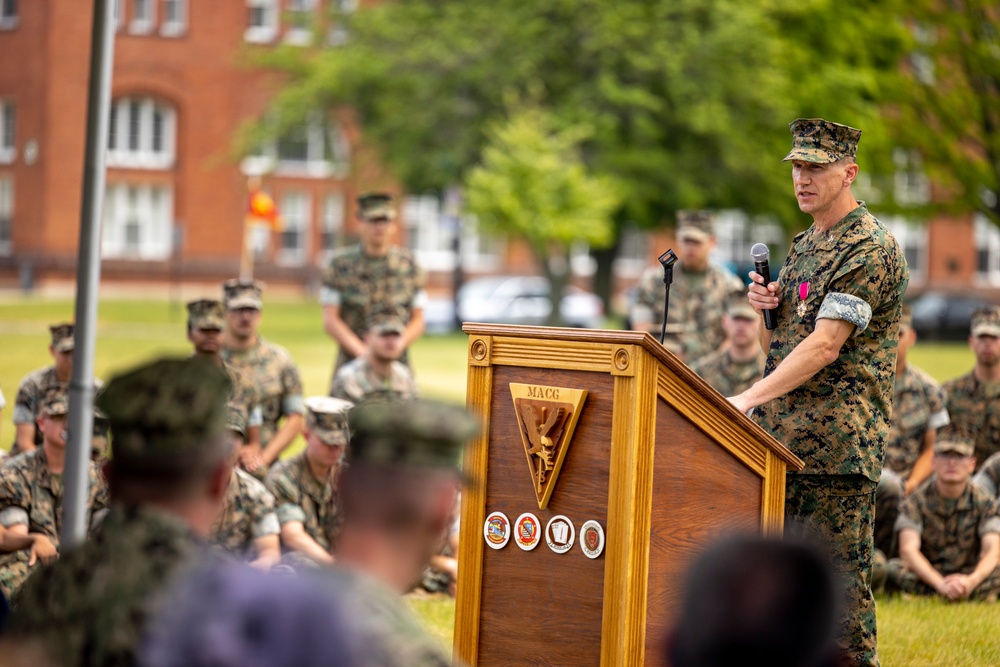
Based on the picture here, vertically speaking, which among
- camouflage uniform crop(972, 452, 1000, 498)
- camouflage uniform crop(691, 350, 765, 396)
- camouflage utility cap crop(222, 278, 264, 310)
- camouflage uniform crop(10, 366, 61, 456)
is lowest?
camouflage uniform crop(972, 452, 1000, 498)

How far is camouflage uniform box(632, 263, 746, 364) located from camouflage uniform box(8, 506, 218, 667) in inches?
323

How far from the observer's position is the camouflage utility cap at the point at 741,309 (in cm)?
969

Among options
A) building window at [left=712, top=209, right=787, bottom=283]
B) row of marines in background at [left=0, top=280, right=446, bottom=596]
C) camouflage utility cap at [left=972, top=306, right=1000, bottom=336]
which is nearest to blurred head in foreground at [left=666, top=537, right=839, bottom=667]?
row of marines in background at [left=0, top=280, right=446, bottom=596]

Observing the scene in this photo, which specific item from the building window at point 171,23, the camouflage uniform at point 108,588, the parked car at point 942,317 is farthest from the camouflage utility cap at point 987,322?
the building window at point 171,23

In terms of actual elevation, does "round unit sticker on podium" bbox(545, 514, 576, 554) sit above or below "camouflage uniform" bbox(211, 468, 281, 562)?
above

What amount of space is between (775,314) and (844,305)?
1.29 ft

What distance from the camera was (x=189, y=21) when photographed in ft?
166

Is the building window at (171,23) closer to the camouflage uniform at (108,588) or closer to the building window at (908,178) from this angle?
the building window at (908,178)

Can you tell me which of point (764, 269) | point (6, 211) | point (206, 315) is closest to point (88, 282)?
point (764, 269)

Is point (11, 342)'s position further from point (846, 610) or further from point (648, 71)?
point (846, 610)

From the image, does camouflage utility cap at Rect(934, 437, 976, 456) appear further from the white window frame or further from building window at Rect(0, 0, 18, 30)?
building window at Rect(0, 0, 18, 30)

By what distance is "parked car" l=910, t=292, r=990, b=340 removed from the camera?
124 ft

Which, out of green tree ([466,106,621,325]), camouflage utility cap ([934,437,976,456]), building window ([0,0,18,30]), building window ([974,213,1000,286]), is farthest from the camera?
building window ([974,213,1000,286])

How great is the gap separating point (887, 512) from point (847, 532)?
161 inches
